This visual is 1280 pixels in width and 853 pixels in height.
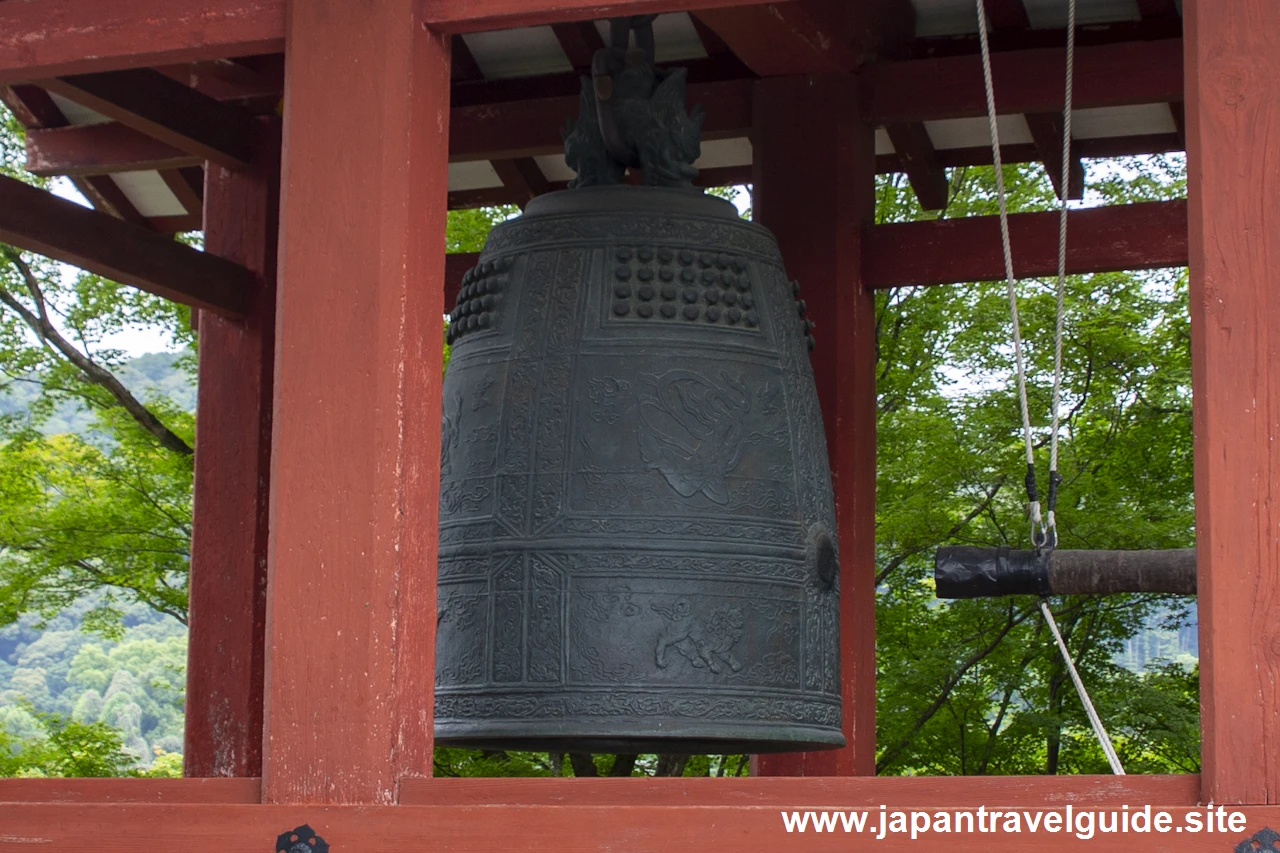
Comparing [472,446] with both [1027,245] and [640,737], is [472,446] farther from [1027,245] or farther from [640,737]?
[1027,245]

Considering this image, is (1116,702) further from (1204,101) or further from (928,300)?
(1204,101)

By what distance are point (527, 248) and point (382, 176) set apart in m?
1.00

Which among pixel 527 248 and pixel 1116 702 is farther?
pixel 1116 702

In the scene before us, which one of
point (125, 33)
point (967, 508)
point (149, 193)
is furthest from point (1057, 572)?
point (967, 508)

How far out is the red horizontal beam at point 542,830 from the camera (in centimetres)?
217

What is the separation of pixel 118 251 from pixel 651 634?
237 centimetres

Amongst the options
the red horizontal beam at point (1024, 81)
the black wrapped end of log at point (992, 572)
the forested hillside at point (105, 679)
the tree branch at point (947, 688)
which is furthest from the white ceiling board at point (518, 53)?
the forested hillside at point (105, 679)

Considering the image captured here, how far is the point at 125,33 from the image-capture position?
292cm

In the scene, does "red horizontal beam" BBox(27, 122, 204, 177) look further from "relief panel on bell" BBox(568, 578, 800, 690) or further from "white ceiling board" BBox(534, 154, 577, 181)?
"relief panel on bell" BBox(568, 578, 800, 690)

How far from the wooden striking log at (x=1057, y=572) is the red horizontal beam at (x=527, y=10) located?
1.03m

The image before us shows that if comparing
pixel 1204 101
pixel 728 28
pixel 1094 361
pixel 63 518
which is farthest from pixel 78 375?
pixel 1204 101

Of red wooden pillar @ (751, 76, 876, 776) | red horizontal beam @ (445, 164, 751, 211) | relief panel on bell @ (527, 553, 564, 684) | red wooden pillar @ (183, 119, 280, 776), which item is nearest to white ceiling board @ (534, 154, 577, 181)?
red horizontal beam @ (445, 164, 751, 211)

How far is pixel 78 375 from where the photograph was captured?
11672 mm

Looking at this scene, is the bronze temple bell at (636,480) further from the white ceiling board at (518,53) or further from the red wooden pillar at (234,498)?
the red wooden pillar at (234,498)
